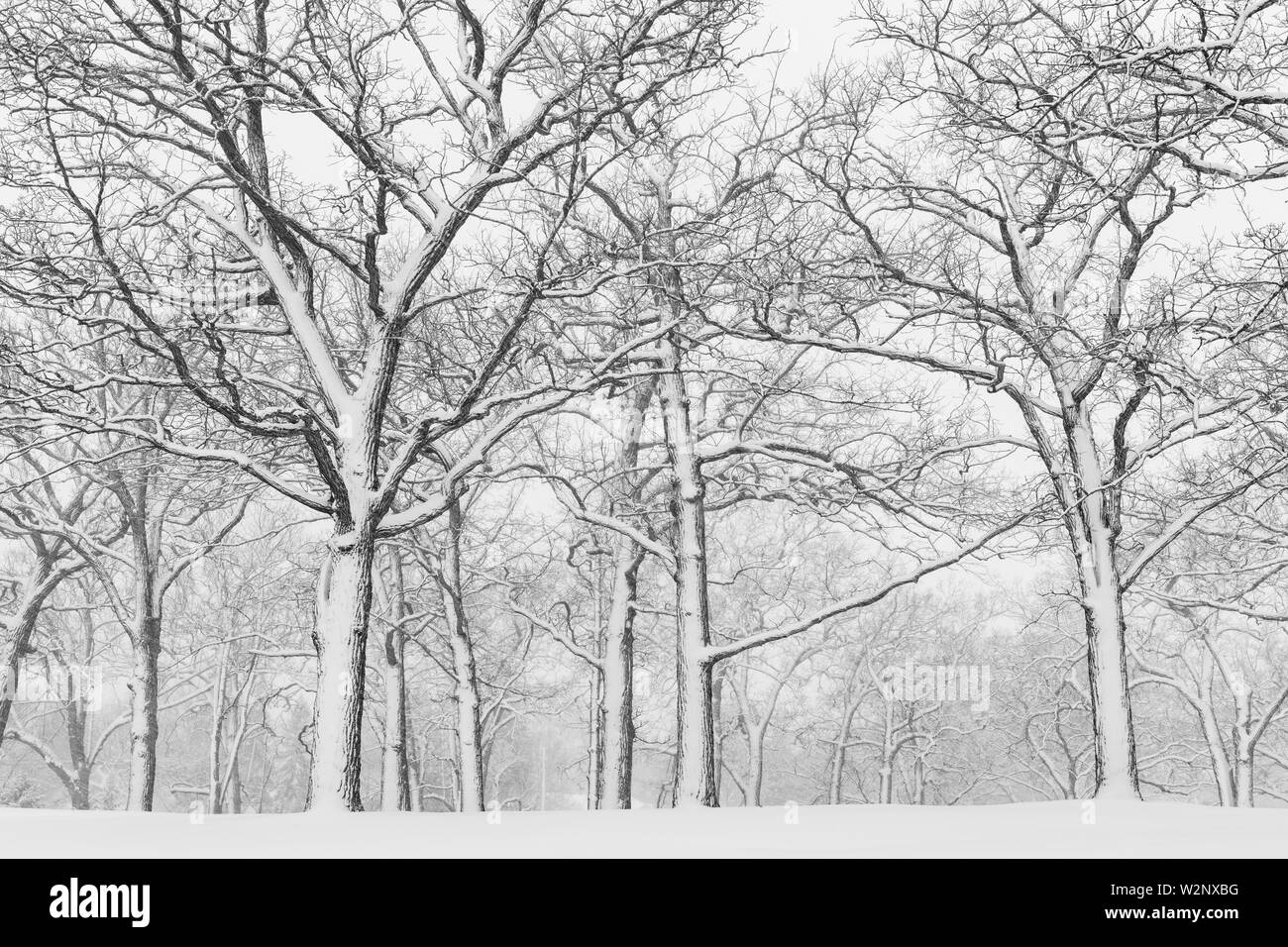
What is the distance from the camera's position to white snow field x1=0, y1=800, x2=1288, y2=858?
A: 6.98 meters

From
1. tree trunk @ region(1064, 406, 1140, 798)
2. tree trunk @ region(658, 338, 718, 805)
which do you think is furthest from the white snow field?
tree trunk @ region(658, 338, 718, 805)

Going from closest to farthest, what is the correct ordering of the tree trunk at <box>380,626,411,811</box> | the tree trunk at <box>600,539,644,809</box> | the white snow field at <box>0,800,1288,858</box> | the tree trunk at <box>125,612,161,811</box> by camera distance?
the white snow field at <box>0,800,1288,858</box>, the tree trunk at <box>125,612,161,811</box>, the tree trunk at <box>600,539,644,809</box>, the tree trunk at <box>380,626,411,811</box>

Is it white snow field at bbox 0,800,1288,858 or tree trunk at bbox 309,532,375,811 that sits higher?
tree trunk at bbox 309,532,375,811

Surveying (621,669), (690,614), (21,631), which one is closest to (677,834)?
(690,614)

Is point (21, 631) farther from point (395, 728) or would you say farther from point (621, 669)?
point (621, 669)

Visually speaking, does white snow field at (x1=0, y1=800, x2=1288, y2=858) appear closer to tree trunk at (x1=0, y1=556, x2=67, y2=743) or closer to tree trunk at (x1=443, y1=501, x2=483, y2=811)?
tree trunk at (x1=443, y1=501, x2=483, y2=811)

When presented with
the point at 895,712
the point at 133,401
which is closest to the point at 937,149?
the point at 133,401

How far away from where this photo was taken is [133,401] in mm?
19938

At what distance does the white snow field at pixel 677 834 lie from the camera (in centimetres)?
698

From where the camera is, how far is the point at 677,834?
28.0 ft

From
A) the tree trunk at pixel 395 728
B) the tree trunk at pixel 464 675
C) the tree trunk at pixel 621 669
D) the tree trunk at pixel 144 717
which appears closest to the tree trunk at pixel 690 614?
the tree trunk at pixel 621 669

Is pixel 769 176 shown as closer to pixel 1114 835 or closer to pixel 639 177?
pixel 639 177

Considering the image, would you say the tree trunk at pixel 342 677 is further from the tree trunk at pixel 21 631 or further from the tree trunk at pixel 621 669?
the tree trunk at pixel 21 631
